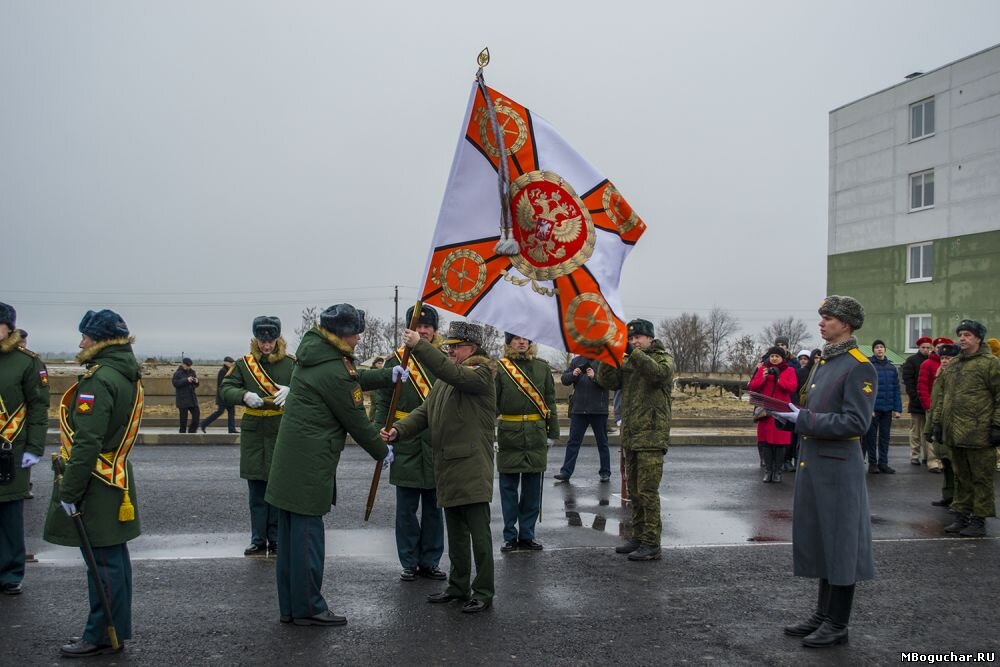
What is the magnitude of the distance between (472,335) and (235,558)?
9.90 feet

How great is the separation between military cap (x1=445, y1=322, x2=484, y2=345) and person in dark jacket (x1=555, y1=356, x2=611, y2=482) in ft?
19.7

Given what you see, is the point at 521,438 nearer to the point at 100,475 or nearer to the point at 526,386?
the point at 526,386

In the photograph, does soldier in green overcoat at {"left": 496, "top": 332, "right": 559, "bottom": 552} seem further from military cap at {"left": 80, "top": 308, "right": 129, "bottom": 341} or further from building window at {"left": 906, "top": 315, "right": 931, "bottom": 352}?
building window at {"left": 906, "top": 315, "right": 931, "bottom": 352}

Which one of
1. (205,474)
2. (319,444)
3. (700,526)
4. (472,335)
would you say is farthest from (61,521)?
(205,474)

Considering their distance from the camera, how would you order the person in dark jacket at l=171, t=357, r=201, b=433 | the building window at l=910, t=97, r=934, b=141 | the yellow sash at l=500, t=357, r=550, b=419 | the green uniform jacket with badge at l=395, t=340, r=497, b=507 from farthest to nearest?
the building window at l=910, t=97, r=934, b=141
the person in dark jacket at l=171, t=357, r=201, b=433
the yellow sash at l=500, t=357, r=550, b=419
the green uniform jacket with badge at l=395, t=340, r=497, b=507

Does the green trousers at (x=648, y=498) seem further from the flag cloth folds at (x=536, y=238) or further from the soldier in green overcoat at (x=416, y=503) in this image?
the soldier in green overcoat at (x=416, y=503)

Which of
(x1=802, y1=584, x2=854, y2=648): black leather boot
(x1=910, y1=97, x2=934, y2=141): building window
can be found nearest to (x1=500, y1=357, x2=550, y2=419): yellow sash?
(x1=802, y1=584, x2=854, y2=648): black leather boot

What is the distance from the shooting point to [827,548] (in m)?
5.58

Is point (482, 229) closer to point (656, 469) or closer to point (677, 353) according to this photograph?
point (656, 469)

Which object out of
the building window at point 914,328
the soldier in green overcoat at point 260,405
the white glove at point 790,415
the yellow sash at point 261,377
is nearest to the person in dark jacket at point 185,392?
the soldier in green overcoat at point 260,405

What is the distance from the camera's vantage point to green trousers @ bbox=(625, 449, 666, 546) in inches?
302

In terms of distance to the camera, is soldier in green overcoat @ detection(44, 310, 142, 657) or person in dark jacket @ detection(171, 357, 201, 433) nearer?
soldier in green overcoat @ detection(44, 310, 142, 657)

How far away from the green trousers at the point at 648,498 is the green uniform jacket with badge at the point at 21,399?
188 inches

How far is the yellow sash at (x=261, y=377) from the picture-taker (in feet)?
26.6
